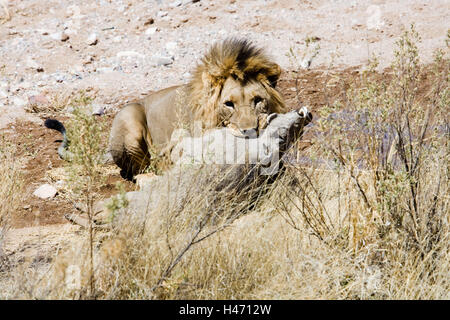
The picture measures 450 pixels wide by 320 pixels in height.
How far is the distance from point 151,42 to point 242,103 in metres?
5.93

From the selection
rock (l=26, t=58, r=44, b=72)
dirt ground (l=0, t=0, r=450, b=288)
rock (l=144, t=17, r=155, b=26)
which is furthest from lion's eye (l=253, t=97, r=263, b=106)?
rock (l=144, t=17, r=155, b=26)

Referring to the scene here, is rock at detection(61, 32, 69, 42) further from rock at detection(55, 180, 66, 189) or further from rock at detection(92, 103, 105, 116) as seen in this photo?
rock at detection(55, 180, 66, 189)

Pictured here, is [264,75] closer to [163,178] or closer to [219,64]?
[219,64]

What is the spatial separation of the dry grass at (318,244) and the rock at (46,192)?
230 centimetres

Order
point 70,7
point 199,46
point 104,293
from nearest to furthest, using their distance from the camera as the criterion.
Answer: point 104,293, point 199,46, point 70,7

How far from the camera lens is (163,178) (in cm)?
434

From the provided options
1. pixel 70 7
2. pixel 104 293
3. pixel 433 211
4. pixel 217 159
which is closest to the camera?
pixel 104 293

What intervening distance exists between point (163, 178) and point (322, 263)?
1.41 meters

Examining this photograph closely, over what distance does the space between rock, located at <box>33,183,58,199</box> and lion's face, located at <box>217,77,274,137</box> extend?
2.01m

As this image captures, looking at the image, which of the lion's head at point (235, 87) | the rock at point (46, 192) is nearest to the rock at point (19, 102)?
the rock at point (46, 192)

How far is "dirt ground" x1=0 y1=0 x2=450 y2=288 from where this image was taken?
29.6 ft

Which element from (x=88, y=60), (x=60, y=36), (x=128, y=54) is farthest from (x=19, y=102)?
(x=60, y=36)

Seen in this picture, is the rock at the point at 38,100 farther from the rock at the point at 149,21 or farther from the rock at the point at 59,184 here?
the rock at the point at 149,21
